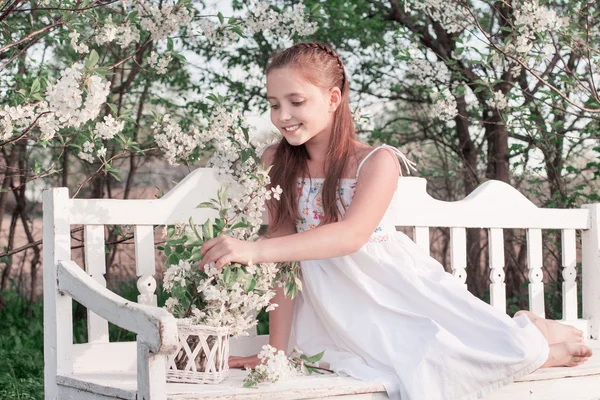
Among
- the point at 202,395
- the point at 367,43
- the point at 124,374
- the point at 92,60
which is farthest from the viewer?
the point at 367,43

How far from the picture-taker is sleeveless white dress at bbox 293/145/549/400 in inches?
94.5

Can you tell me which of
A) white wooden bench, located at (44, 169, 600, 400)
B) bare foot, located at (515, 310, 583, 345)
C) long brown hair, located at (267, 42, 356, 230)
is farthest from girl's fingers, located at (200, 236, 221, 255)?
bare foot, located at (515, 310, 583, 345)

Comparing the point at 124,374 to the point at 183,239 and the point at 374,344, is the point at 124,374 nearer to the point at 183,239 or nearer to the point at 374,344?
the point at 183,239

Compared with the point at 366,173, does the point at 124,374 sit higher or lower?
lower

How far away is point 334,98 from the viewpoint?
2734 millimetres

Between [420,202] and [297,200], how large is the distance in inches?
24.6

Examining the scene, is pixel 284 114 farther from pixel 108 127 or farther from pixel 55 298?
pixel 55 298

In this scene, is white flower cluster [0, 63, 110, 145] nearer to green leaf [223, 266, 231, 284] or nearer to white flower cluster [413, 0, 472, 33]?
green leaf [223, 266, 231, 284]

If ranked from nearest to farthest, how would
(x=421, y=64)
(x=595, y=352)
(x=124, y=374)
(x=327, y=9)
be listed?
(x=124, y=374) < (x=595, y=352) < (x=421, y=64) < (x=327, y=9)

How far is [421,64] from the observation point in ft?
13.8

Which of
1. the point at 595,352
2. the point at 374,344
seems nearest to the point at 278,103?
the point at 374,344

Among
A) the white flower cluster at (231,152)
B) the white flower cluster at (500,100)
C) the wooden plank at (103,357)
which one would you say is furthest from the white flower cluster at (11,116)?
the white flower cluster at (500,100)

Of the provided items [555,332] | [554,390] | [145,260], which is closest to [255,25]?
[145,260]

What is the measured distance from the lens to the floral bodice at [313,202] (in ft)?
8.93
